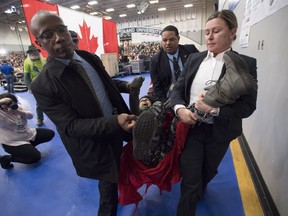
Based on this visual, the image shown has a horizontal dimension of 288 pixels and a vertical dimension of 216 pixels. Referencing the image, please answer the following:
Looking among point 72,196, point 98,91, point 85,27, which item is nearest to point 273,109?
point 98,91

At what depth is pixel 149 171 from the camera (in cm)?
134

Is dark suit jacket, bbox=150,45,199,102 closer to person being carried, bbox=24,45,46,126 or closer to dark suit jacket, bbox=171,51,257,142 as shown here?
dark suit jacket, bbox=171,51,257,142

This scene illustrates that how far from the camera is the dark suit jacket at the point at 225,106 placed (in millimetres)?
1035

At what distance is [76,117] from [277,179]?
1579 millimetres

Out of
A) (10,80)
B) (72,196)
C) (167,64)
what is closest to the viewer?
(72,196)

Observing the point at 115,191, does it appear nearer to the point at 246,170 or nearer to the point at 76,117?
the point at 76,117

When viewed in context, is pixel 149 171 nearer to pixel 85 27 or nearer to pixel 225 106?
pixel 225 106

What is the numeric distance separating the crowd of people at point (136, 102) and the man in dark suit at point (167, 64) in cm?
62

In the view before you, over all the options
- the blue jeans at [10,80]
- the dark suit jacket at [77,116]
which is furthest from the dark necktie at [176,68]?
the blue jeans at [10,80]

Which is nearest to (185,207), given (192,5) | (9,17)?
(192,5)

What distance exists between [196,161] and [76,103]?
2.80ft

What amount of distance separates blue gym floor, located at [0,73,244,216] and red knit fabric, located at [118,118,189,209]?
349 mm

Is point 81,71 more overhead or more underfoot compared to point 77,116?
more overhead

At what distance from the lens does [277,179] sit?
57.1 inches
